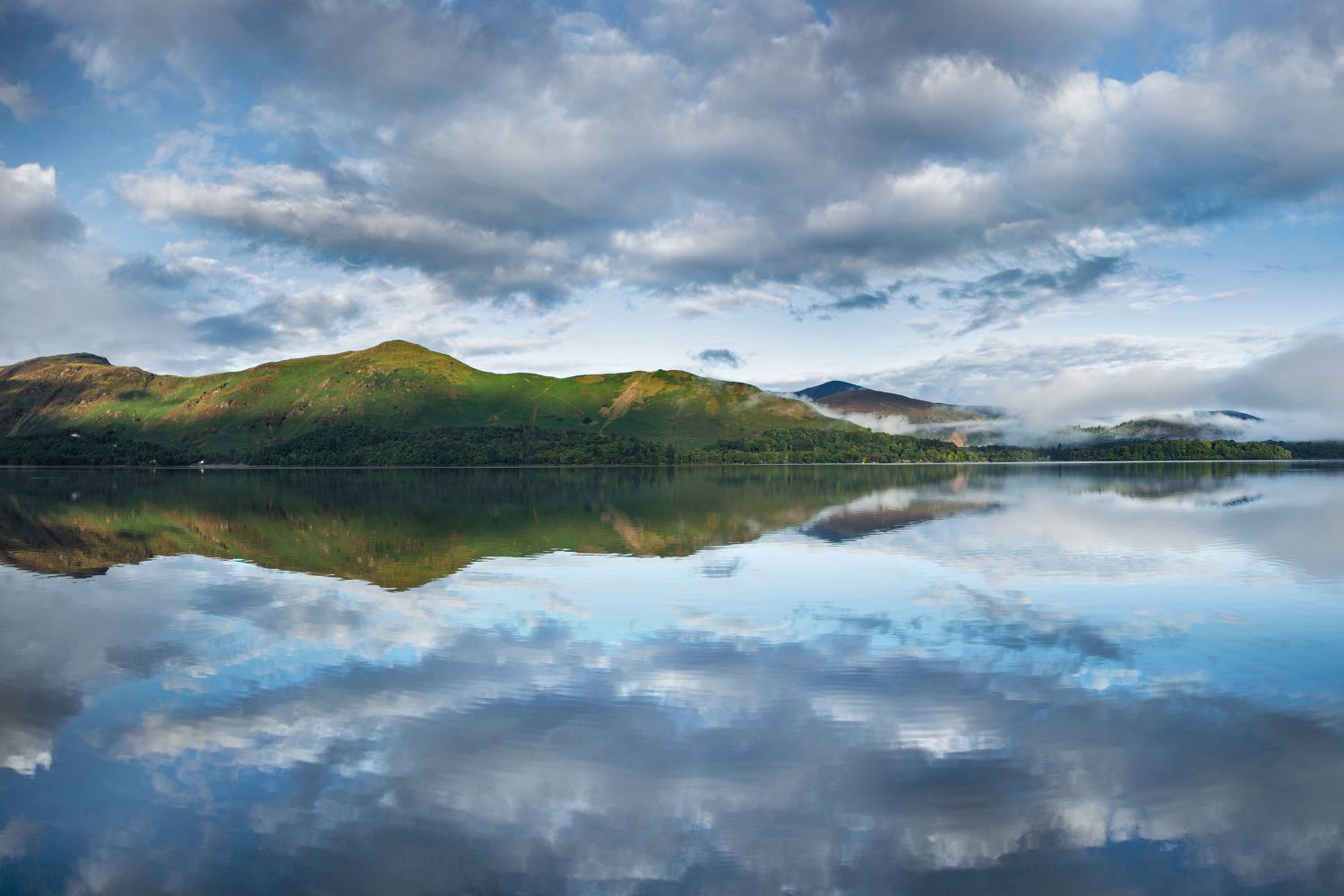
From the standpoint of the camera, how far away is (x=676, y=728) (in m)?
14.4

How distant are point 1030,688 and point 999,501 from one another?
5891cm

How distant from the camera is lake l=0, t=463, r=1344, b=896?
33.0 feet

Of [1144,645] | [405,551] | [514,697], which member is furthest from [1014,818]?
[405,551]

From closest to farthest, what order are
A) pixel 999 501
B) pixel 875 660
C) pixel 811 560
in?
pixel 875 660 → pixel 811 560 → pixel 999 501

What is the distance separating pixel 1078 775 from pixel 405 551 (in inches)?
1280

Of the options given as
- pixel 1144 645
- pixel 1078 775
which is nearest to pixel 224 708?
pixel 1078 775

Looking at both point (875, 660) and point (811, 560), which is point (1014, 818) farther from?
point (811, 560)

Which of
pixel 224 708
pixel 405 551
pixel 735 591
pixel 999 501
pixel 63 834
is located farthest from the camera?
pixel 999 501

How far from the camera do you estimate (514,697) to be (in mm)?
16078

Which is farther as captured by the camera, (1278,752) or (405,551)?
(405,551)

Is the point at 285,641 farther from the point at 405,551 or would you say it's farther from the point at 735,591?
the point at 405,551

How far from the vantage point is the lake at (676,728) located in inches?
396

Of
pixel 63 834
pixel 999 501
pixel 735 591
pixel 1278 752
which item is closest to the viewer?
pixel 63 834

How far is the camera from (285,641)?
2095 centimetres
